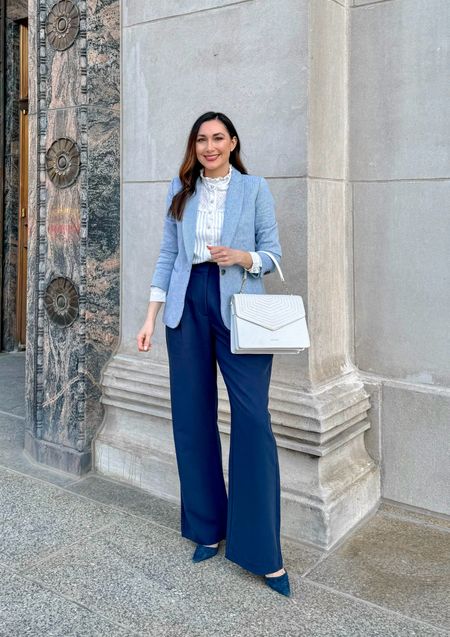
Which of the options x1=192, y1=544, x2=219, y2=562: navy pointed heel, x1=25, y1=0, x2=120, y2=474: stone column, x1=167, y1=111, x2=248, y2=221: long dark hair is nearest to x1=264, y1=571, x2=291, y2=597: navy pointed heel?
x1=192, y1=544, x2=219, y2=562: navy pointed heel

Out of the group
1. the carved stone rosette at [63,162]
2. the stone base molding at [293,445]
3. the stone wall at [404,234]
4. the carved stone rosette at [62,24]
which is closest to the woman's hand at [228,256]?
the stone base molding at [293,445]

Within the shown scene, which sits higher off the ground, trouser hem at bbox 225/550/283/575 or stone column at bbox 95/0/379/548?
stone column at bbox 95/0/379/548

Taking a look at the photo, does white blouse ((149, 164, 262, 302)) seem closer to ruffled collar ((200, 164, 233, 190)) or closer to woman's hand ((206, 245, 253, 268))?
ruffled collar ((200, 164, 233, 190))

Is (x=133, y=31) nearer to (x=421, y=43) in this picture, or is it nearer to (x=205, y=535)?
(x=421, y=43)

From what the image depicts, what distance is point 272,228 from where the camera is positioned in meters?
3.12

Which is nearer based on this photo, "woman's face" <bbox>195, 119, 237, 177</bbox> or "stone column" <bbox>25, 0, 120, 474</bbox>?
"woman's face" <bbox>195, 119, 237, 177</bbox>

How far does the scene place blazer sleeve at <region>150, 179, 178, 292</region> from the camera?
3.23 meters

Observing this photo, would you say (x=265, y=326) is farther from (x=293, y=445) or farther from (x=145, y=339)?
(x=293, y=445)

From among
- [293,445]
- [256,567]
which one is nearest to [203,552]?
[256,567]

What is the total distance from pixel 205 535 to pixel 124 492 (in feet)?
3.34

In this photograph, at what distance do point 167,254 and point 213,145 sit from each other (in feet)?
1.87

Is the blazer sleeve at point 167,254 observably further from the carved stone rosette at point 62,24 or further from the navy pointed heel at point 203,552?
Answer: the carved stone rosette at point 62,24

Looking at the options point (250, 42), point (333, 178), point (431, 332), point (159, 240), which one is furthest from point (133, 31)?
point (431, 332)

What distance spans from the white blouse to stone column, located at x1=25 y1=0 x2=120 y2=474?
144cm
